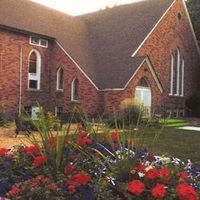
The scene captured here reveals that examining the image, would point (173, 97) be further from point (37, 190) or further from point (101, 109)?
point (37, 190)

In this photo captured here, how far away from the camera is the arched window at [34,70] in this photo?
98.8ft

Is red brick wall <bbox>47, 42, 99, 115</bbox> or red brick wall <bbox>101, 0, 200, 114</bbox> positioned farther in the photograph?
red brick wall <bbox>47, 42, 99, 115</bbox>

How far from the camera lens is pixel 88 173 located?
5586mm

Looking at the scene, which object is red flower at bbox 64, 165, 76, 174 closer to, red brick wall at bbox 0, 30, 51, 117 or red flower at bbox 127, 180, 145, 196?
red flower at bbox 127, 180, 145, 196

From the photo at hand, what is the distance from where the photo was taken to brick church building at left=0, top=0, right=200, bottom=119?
2832 centimetres

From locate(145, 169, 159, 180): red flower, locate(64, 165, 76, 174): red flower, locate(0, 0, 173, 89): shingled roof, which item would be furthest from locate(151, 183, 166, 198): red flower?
locate(0, 0, 173, 89): shingled roof

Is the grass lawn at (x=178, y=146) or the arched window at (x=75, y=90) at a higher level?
A: the arched window at (x=75, y=90)

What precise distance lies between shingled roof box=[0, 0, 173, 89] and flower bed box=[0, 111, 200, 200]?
21662mm

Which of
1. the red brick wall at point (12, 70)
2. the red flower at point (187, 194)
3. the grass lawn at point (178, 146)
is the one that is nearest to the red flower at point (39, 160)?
the red flower at point (187, 194)

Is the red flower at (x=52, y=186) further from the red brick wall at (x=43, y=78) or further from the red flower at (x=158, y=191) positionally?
the red brick wall at (x=43, y=78)

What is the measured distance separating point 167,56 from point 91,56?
726cm

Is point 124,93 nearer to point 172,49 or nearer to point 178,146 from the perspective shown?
point 172,49

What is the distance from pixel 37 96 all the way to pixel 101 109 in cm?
477

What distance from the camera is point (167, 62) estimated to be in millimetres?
35688
